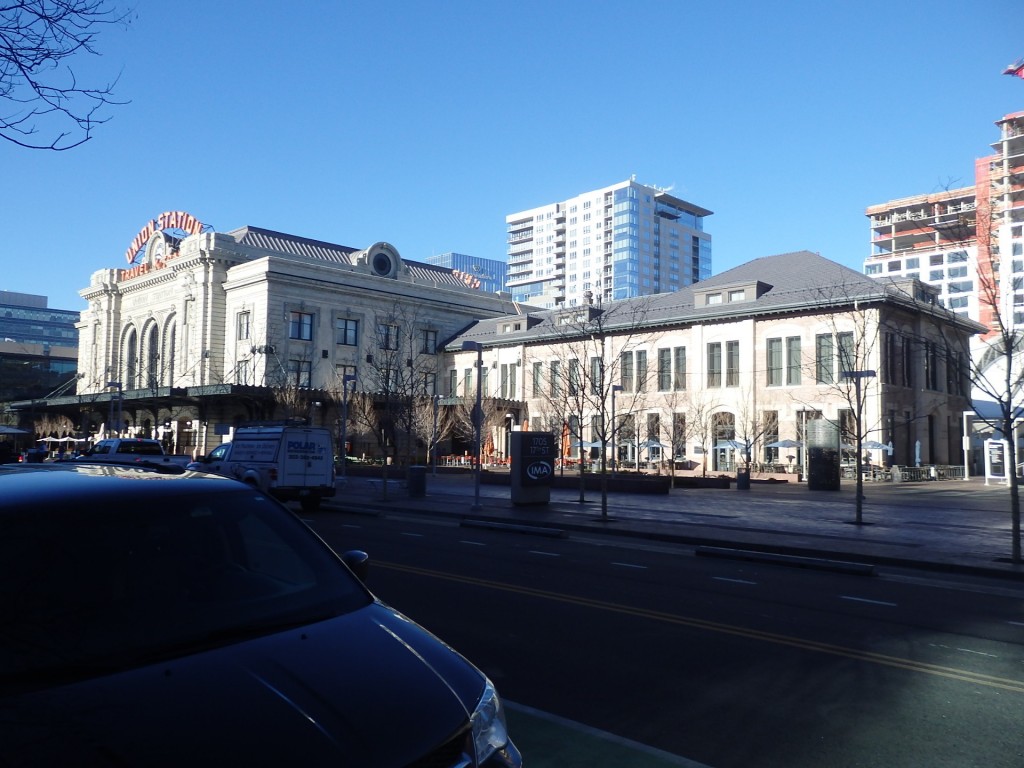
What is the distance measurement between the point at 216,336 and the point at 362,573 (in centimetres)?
6864

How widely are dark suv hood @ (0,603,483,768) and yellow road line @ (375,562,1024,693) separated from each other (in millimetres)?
5311

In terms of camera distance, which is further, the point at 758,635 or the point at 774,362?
the point at 774,362

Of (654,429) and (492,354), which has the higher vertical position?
(492,354)

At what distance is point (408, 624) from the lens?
11.6 feet

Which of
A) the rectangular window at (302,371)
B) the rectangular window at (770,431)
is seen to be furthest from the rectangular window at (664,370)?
the rectangular window at (302,371)

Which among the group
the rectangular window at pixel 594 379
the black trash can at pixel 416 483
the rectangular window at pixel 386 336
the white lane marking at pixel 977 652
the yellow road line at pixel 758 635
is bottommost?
the white lane marking at pixel 977 652

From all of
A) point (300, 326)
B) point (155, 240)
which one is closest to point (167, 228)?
point (155, 240)

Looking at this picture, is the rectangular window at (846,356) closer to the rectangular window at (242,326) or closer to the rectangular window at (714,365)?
the rectangular window at (714,365)

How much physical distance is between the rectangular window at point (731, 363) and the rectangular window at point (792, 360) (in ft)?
11.7

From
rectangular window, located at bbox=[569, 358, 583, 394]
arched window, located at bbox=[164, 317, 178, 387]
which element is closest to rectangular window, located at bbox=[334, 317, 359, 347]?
arched window, located at bbox=[164, 317, 178, 387]

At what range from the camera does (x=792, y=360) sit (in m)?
49.8

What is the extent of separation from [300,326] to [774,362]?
3706 cm

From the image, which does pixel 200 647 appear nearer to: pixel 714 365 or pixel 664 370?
pixel 714 365

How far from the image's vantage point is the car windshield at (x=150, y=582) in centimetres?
288
